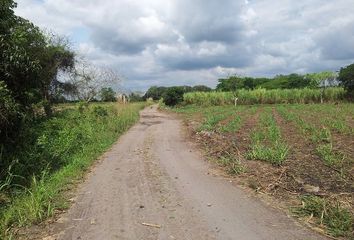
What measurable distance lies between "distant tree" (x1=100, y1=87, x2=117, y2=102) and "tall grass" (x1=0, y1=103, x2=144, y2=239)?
7.51 m

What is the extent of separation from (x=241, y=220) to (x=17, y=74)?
7.16 meters

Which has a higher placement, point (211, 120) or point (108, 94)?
point (108, 94)

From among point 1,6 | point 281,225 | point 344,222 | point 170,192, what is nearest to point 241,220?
point 281,225

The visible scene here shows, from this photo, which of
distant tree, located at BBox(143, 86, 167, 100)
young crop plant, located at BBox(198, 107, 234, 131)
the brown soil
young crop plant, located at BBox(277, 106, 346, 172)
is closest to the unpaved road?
the brown soil

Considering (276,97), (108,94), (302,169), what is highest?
(108,94)

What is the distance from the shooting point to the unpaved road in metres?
6.25

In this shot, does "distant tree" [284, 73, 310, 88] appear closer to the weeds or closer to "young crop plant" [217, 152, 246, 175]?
"young crop plant" [217, 152, 246, 175]

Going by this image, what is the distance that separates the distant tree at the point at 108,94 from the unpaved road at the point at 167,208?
21009 millimetres

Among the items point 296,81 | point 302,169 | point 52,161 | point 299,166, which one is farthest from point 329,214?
point 296,81

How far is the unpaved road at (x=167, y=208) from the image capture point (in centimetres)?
625

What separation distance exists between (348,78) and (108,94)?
29.6 m

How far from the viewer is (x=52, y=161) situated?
12469mm

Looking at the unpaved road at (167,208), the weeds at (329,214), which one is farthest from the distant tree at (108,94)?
the weeds at (329,214)

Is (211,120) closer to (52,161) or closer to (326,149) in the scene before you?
(326,149)
